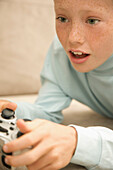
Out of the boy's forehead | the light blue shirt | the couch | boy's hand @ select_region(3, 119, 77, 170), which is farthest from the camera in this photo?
the couch

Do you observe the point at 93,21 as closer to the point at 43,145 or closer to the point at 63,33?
the point at 63,33

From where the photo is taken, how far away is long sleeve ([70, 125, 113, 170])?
55cm

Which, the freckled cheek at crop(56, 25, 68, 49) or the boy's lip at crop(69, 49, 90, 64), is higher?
the freckled cheek at crop(56, 25, 68, 49)

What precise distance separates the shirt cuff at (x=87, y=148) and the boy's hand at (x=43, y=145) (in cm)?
2

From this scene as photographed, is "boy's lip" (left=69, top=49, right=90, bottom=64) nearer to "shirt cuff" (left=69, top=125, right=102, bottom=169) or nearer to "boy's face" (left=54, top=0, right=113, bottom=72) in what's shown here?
"boy's face" (left=54, top=0, right=113, bottom=72)

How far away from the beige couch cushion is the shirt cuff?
0.68 metres

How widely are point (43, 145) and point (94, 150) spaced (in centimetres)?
13

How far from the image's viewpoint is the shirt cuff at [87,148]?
21.3 inches

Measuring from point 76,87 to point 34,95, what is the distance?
1.24ft

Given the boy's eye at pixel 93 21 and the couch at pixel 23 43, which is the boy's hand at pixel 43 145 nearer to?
the boy's eye at pixel 93 21

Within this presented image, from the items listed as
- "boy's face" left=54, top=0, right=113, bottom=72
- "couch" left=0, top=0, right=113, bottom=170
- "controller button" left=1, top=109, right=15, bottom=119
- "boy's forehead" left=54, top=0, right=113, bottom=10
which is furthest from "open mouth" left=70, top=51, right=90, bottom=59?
"couch" left=0, top=0, right=113, bottom=170

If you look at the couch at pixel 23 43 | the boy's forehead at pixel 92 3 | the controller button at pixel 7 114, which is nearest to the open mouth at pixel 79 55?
the boy's forehead at pixel 92 3

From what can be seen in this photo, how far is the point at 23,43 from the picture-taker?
1.18 m

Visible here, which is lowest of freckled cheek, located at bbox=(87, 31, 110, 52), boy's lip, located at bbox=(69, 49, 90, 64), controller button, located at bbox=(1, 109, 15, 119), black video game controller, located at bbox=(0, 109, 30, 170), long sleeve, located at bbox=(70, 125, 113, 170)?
long sleeve, located at bbox=(70, 125, 113, 170)
